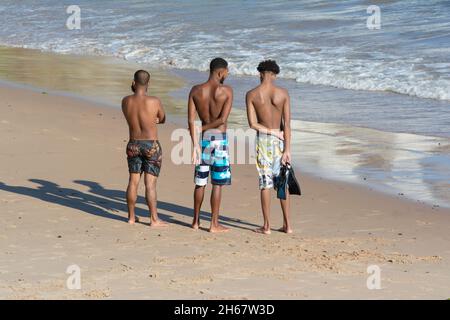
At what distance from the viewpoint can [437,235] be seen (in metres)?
8.55

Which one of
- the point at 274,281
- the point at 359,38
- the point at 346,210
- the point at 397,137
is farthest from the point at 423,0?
the point at 274,281

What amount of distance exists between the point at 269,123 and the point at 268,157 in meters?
0.28

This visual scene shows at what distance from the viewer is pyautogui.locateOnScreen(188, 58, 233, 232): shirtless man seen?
8.52 meters

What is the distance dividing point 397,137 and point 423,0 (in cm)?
1675

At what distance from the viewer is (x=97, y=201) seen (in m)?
9.66

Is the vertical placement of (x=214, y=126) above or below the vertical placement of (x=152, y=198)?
above

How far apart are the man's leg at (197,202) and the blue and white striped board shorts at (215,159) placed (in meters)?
0.09

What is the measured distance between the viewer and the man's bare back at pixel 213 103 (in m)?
8.51

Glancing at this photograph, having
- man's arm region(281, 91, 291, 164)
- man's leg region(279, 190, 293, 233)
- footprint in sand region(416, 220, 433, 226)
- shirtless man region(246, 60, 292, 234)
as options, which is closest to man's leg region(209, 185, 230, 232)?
shirtless man region(246, 60, 292, 234)

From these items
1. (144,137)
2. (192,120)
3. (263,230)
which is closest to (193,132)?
(192,120)

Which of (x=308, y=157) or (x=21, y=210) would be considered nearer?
(x=21, y=210)

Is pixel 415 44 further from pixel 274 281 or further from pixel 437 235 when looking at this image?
pixel 274 281

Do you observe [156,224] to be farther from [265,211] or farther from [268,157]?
[268,157]

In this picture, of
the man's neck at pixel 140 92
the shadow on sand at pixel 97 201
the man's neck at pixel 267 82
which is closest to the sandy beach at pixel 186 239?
A: the shadow on sand at pixel 97 201
